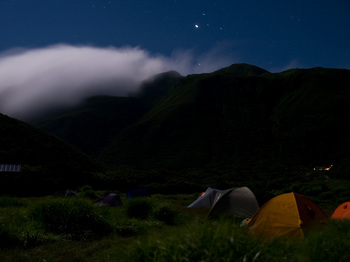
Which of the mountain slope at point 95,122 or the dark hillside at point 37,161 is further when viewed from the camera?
the mountain slope at point 95,122

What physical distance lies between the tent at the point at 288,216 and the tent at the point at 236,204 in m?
4.56

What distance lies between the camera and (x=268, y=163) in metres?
84.5

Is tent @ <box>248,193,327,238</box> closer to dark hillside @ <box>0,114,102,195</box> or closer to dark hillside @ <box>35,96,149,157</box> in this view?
dark hillside @ <box>0,114,102,195</box>

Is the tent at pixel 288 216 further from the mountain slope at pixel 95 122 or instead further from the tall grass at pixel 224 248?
the mountain slope at pixel 95 122

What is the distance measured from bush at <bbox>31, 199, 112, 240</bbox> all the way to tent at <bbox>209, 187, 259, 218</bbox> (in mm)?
6705

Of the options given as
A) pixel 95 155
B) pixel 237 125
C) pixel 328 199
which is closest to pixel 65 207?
pixel 328 199

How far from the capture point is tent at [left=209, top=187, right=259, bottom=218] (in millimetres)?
14055

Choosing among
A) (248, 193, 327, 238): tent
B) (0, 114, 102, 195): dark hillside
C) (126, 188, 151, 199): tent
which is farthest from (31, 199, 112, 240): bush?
(0, 114, 102, 195): dark hillside

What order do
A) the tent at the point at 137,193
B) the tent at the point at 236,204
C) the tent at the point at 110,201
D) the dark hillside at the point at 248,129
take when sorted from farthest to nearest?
the dark hillside at the point at 248,129 → the tent at the point at 137,193 → the tent at the point at 110,201 → the tent at the point at 236,204

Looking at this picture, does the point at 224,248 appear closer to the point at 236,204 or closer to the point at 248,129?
the point at 236,204

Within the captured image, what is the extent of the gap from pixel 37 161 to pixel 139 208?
4171cm

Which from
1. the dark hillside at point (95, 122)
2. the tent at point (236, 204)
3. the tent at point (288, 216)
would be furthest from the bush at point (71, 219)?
the dark hillside at point (95, 122)

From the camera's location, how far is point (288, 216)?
873 cm

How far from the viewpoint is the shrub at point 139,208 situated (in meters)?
12.0
